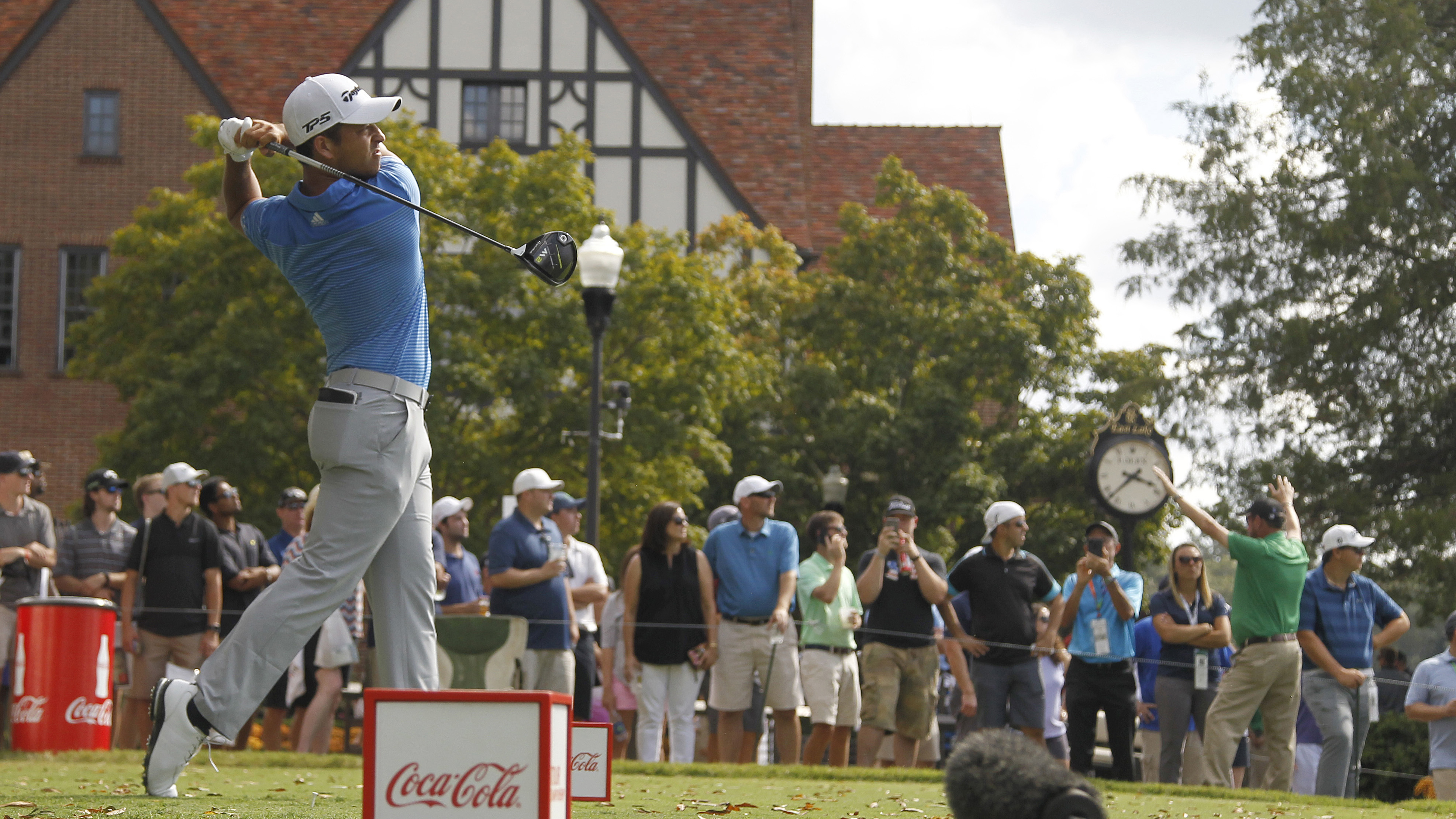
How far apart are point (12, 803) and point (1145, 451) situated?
16.5 meters

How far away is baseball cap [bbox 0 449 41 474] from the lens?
11867 mm

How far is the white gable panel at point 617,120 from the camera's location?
115ft

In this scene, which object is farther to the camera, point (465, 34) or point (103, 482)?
point (465, 34)

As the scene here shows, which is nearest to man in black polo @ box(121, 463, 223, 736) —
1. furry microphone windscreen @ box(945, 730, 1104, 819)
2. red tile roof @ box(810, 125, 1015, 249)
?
furry microphone windscreen @ box(945, 730, 1104, 819)

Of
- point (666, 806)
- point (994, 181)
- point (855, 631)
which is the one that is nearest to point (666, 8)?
point (994, 181)

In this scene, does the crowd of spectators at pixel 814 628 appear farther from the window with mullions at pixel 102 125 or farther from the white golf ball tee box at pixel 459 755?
the window with mullions at pixel 102 125

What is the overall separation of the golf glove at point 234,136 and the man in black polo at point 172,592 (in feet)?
21.2

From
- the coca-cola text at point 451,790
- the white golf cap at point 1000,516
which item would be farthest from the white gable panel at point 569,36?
the coca-cola text at point 451,790

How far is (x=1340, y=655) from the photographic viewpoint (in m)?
11.6

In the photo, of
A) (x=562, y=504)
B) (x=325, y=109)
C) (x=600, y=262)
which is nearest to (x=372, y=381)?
(x=325, y=109)

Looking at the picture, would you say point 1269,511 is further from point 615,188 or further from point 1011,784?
point 615,188

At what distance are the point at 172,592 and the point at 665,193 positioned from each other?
23907 millimetres

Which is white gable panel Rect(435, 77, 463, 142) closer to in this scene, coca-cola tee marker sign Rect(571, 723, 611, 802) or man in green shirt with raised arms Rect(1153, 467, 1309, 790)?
man in green shirt with raised arms Rect(1153, 467, 1309, 790)

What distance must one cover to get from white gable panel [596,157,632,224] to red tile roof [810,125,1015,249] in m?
9.27
